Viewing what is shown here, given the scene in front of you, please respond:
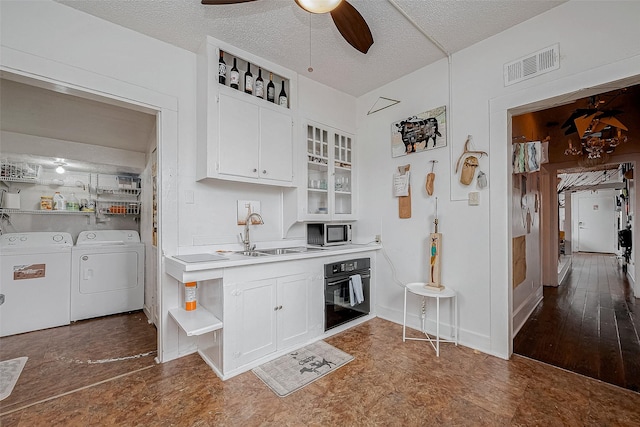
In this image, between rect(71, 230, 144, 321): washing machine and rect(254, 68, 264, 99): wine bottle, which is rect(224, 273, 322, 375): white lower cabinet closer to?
rect(254, 68, 264, 99): wine bottle

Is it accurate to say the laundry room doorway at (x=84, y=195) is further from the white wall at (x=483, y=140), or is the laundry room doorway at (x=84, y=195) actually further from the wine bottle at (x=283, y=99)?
the white wall at (x=483, y=140)

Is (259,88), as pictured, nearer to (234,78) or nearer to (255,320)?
(234,78)

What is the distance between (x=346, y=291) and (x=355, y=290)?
10 centimetres

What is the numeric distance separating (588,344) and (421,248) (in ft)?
5.50

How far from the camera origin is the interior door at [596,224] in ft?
30.6

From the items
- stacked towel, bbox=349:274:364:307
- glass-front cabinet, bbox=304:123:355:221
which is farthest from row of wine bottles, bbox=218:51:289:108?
stacked towel, bbox=349:274:364:307

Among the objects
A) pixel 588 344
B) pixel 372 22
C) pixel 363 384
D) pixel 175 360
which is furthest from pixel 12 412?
pixel 588 344

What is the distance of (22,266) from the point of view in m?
2.99

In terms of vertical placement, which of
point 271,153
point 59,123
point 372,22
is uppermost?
point 372,22

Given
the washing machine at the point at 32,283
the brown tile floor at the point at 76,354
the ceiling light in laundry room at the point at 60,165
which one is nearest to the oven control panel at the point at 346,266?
the brown tile floor at the point at 76,354

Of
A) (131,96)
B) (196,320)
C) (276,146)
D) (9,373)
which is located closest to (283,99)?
(276,146)

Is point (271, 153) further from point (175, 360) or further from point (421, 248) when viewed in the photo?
point (175, 360)

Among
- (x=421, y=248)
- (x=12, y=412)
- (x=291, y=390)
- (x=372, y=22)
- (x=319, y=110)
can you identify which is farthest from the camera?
(x=319, y=110)

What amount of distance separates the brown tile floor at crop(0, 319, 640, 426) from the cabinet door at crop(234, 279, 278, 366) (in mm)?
177
